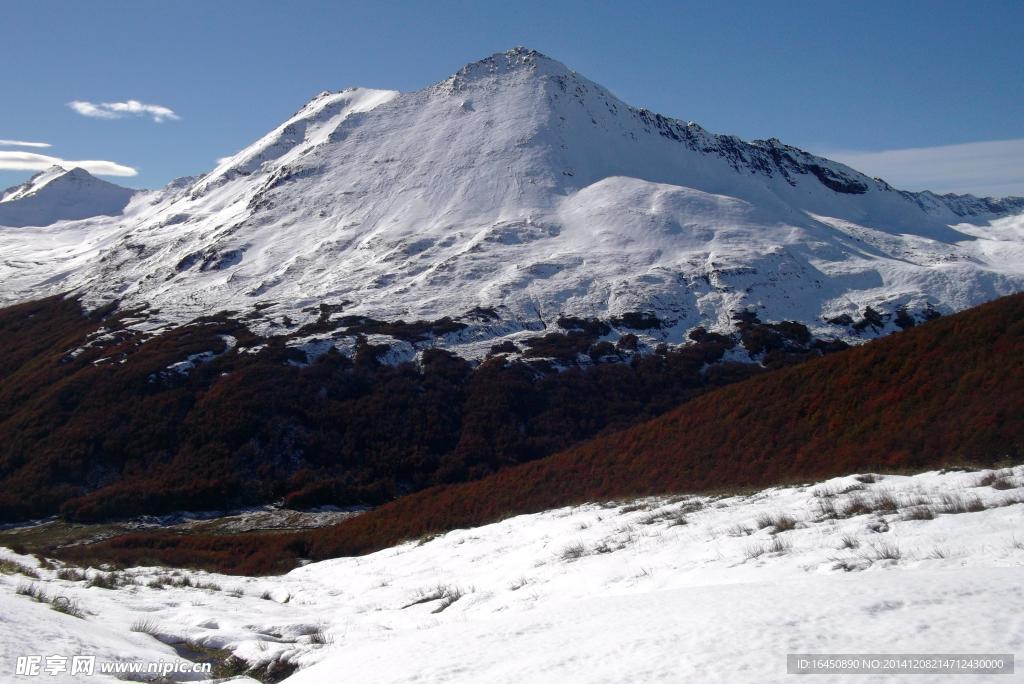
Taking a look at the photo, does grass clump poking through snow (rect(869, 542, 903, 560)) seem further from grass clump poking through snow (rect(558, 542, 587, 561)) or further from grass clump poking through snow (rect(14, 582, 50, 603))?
grass clump poking through snow (rect(14, 582, 50, 603))

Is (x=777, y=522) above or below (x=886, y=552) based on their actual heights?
below

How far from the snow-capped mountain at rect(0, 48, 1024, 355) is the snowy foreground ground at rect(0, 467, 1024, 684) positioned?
130 feet

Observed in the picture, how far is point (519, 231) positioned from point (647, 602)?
74.0 meters

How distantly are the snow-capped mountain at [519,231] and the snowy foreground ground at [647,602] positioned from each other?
130 feet

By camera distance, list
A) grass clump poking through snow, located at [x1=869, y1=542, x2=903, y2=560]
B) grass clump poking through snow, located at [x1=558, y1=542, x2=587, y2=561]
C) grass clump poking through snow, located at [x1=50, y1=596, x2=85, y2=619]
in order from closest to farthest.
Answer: grass clump poking through snow, located at [x1=869, y1=542, x2=903, y2=560]
grass clump poking through snow, located at [x1=50, y1=596, x2=85, y2=619]
grass clump poking through snow, located at [x1=558, y1=542, x2=587, y2=561]

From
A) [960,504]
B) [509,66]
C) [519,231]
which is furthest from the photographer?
[509,66]

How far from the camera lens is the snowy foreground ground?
235 inches

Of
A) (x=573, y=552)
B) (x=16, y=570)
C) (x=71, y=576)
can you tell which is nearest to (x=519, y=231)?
(x=573, y=552)

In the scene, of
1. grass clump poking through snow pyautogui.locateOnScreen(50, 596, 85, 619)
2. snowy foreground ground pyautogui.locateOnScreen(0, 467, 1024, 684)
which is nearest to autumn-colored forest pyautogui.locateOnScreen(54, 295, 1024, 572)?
snowy foreground ground pyautogui.locateOnScreen(0, 467, 1024, 684)

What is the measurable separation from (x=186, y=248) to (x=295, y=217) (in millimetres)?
14399

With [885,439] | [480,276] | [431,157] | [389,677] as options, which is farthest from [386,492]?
[431,157]

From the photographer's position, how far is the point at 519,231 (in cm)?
8019

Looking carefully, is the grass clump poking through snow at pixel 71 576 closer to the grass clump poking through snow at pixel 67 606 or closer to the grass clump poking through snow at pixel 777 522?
the grass clump poking through snow at pixel 67 606

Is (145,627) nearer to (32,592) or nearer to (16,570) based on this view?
(32,592)
